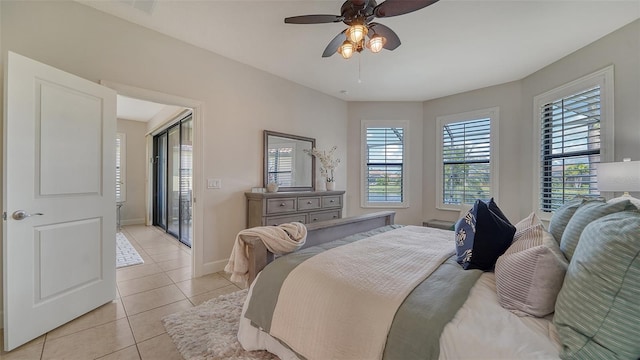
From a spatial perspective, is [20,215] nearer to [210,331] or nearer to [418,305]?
[210,331]

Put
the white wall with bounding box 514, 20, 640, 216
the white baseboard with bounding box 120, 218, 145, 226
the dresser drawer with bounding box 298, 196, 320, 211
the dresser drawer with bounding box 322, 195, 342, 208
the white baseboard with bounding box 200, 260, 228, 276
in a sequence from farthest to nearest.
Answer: the white baseboard with bounding box 120, 218, 145, 226 → the dresser drawer with bounding box 322, 195, 342, 208 → the dresser drawer with bounding box 298, 196, 320, 211 → the white baseboard with bounding box 200, 260, 228, 276 → the white wall with bounding box 514, 20, 640, 216

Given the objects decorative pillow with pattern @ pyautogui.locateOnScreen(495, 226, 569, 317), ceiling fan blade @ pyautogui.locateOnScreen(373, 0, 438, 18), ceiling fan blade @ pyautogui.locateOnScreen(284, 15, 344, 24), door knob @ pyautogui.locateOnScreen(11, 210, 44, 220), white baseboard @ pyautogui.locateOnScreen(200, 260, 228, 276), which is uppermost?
ceiling fan blade @ pyautogui.locateOnScreen(284, 15, 344, 24)

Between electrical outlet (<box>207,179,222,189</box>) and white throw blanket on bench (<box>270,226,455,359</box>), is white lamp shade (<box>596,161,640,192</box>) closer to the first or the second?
white throw blanket on bench (<box>270,226,455,359</box>)

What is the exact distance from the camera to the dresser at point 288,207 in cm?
319

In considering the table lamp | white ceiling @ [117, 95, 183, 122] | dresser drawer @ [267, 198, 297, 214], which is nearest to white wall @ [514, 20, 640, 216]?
the table lamp

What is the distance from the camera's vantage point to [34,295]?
186 centimetres

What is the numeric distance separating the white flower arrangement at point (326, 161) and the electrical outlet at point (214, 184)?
1.51 metres

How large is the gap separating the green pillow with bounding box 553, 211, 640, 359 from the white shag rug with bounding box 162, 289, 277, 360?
1507mm

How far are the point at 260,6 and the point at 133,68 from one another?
143cm

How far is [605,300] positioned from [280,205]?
2.89m

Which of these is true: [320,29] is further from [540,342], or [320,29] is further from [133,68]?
[540,342]

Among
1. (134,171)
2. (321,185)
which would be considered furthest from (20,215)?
(134,171)

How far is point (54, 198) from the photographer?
1978mm

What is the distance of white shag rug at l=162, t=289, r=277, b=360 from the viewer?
1.64 meters
